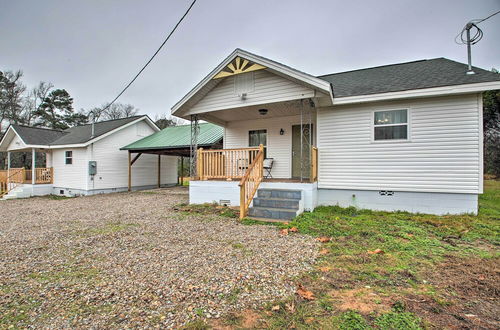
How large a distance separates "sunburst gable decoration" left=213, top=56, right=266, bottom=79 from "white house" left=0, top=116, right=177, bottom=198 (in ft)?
31.4

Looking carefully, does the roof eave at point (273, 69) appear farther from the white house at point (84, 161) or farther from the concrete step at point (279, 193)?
the white house at point (84, 161)

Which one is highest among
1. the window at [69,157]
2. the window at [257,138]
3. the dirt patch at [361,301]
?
the window at [257,138]

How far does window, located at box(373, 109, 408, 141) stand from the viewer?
6.61 meters

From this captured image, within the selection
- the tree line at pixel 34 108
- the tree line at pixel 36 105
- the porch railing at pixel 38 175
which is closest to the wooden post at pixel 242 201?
the porch railing at pixel 38 175

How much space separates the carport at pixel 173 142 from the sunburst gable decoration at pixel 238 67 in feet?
12.6

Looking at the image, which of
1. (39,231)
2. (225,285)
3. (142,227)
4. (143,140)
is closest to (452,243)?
(225,285)

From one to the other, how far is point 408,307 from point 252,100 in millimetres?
6320

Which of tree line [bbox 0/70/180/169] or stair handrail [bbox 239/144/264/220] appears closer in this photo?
stair handrail [bbox 239/144/264/220]

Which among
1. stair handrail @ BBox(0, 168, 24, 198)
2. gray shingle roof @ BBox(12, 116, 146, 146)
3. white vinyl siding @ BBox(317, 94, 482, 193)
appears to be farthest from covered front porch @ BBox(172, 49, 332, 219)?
stair handrail @ BBox(0, 168, 24, 198)

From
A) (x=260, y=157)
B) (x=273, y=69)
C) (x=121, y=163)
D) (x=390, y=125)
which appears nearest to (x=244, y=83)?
(x=273, y=69)

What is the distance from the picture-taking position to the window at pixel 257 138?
30.1ft

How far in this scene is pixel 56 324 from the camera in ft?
6.63

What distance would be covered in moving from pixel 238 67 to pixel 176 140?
23.7 feet

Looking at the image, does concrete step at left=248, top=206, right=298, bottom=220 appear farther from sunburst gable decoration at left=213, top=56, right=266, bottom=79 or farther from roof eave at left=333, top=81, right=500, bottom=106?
sunburst gable decoration at left=213, top=56, right=266, bottom=79
